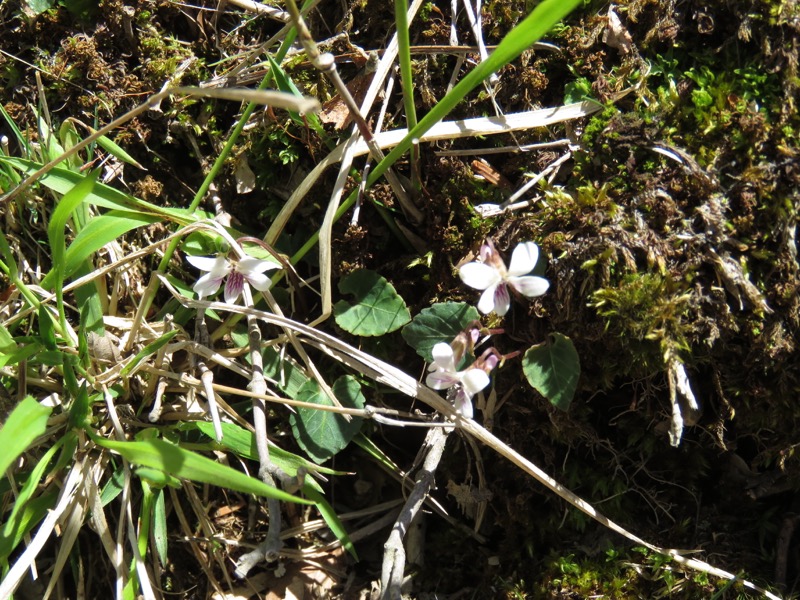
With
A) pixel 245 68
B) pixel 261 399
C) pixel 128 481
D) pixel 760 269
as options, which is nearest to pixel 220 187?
pixel 245 68

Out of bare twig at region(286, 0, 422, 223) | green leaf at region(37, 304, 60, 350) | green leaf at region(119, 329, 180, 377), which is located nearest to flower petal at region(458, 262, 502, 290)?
bare twig at region(286, 0, 422, 223)

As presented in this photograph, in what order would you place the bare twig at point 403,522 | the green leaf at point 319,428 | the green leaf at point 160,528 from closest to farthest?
the bare twig at point 403,522
the green leaf at point 160,528
the green leaf at point 319,428

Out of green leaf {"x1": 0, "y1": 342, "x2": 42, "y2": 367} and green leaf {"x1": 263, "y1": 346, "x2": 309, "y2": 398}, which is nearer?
green leaf {"x1": 0, "y1": 342, "x2": 42, "y2": 367}

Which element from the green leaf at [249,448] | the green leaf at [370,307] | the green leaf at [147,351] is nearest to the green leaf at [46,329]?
the green leaf at [147,351]

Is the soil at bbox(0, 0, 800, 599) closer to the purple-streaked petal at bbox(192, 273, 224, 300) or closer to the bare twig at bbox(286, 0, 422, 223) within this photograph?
the bare twig at bbox(286, 0, 422, 223)

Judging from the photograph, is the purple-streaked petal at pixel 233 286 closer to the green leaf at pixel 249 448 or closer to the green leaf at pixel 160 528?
the green leaf at pixel 249 448

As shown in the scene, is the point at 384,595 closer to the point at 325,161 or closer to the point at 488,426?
the point at 488,426
